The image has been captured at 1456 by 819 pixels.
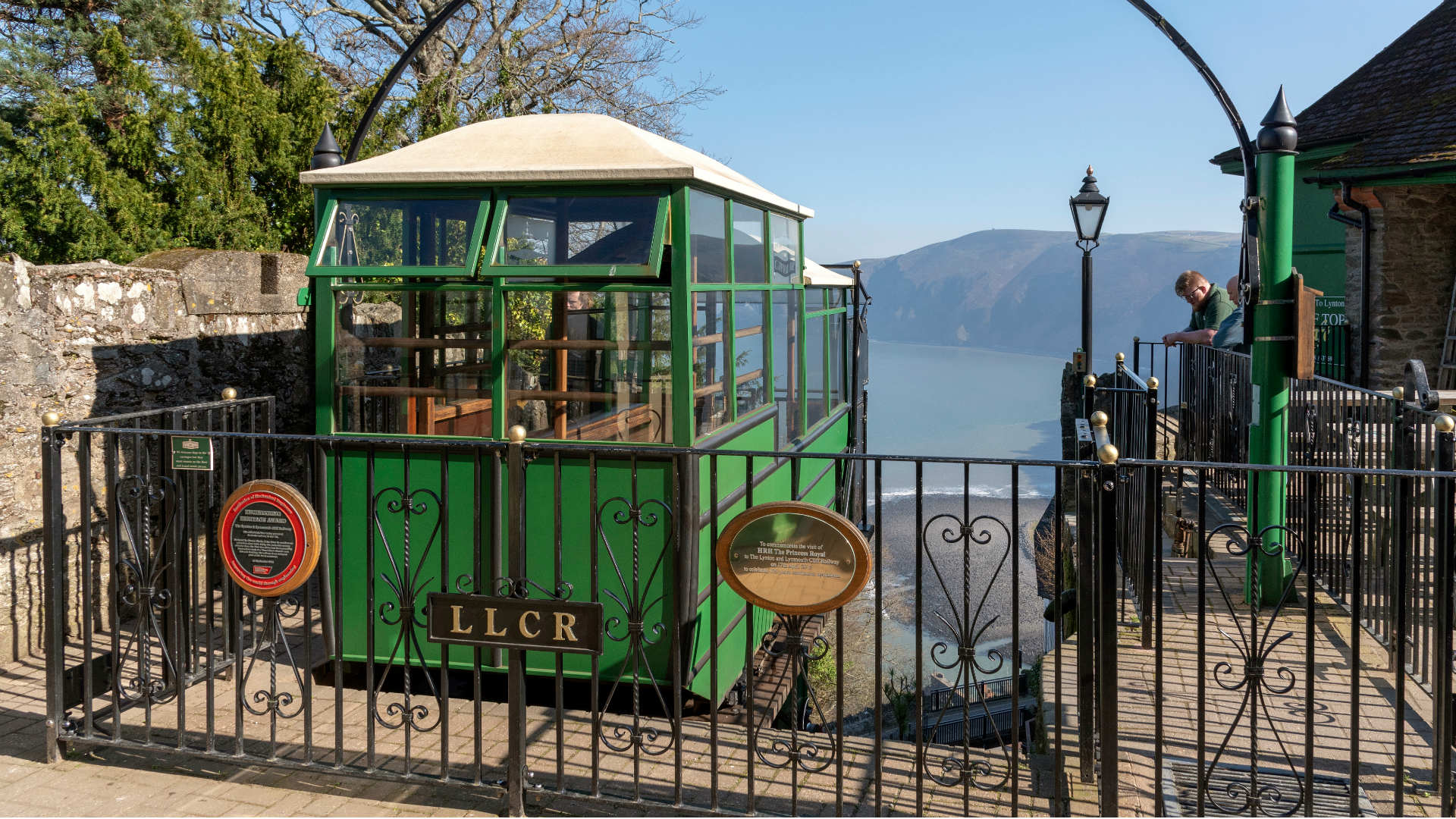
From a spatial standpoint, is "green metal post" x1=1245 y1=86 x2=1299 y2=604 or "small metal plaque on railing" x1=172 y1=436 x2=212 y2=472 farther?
"green metal post" x1=1245 y1=86 x2=1299 y2=604

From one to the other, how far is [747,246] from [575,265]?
151cm

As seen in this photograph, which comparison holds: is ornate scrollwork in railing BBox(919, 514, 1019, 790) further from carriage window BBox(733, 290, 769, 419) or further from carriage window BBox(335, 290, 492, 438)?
carriage window BBox(335, 290, 492, 438)

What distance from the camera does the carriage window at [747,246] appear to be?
20.6ft

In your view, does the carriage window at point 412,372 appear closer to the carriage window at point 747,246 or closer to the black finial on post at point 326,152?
the carriage window at point 747,246

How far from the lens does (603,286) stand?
5.33 m

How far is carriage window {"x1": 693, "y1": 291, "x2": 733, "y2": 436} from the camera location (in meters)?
5.62

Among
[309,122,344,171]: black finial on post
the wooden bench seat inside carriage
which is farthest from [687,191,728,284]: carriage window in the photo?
[309,122,344,171]: black finial on post

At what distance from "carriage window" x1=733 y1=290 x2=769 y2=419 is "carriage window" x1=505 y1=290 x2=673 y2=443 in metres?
0.88

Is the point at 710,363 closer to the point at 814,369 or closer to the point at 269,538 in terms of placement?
the point at 269,538

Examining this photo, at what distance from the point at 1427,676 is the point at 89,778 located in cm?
631

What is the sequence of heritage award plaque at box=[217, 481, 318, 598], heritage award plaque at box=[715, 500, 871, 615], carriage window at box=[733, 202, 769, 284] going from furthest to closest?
carriage window at box=[733, 202, 769, 284] → heritage award plaque at box=[217, 481, 318, 598] → heritage award plaque at box=[715, 500, 871, 615]

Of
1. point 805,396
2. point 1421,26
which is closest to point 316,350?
point 805,396

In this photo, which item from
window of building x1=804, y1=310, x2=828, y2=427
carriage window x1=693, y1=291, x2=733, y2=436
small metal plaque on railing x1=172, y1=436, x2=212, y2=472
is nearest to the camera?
small metal plaque on railing x1=172, y1=436, x2=212, y2=472

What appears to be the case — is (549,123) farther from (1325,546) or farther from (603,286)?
(1325,546)
